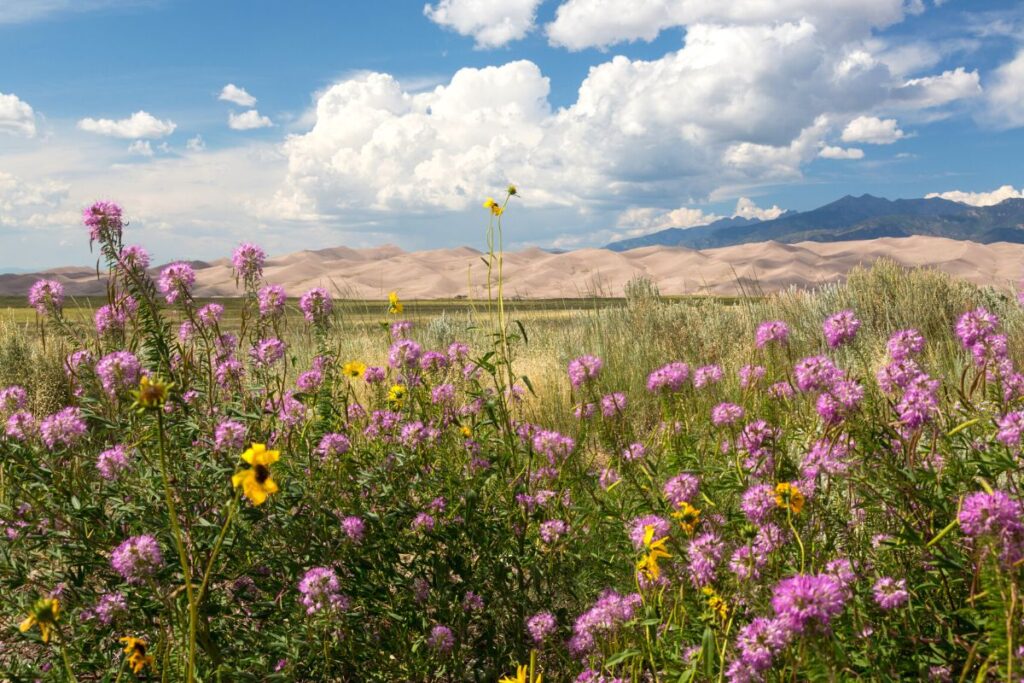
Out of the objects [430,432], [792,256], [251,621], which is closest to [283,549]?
[251,621]

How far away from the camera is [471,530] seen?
3.17 meters

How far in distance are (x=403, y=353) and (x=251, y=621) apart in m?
1.90

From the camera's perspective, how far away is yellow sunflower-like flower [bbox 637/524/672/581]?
82.2 inches

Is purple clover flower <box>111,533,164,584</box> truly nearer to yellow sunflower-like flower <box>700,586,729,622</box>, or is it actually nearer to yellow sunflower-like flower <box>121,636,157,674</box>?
yellow sunflower-like flower <box>121,636,157,674</box>

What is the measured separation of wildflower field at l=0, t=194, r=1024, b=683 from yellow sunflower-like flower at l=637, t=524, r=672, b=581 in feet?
0.06

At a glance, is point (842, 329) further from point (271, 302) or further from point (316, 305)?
point (271, 302)

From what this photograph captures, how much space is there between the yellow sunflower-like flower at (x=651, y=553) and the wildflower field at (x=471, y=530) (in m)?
0.02

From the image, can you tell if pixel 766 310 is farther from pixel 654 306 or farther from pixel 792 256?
pixel 792 256

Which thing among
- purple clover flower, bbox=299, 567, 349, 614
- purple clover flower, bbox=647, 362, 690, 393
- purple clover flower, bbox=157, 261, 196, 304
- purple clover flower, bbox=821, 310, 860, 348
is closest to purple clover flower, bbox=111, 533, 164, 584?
purple clover flower, bbox=299, 567, 349, 614

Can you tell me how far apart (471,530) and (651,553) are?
1173mm

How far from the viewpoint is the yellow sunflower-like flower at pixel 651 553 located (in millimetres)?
2088

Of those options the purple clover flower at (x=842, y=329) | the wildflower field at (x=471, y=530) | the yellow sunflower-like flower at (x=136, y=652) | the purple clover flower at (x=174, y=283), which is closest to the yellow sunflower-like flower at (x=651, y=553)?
the wildflower field at (x=471, y=530)

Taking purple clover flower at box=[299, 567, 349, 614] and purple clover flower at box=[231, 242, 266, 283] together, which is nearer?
purple clover flower at box=[299, 567, 349, 614]

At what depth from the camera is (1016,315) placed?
10.6 meters
